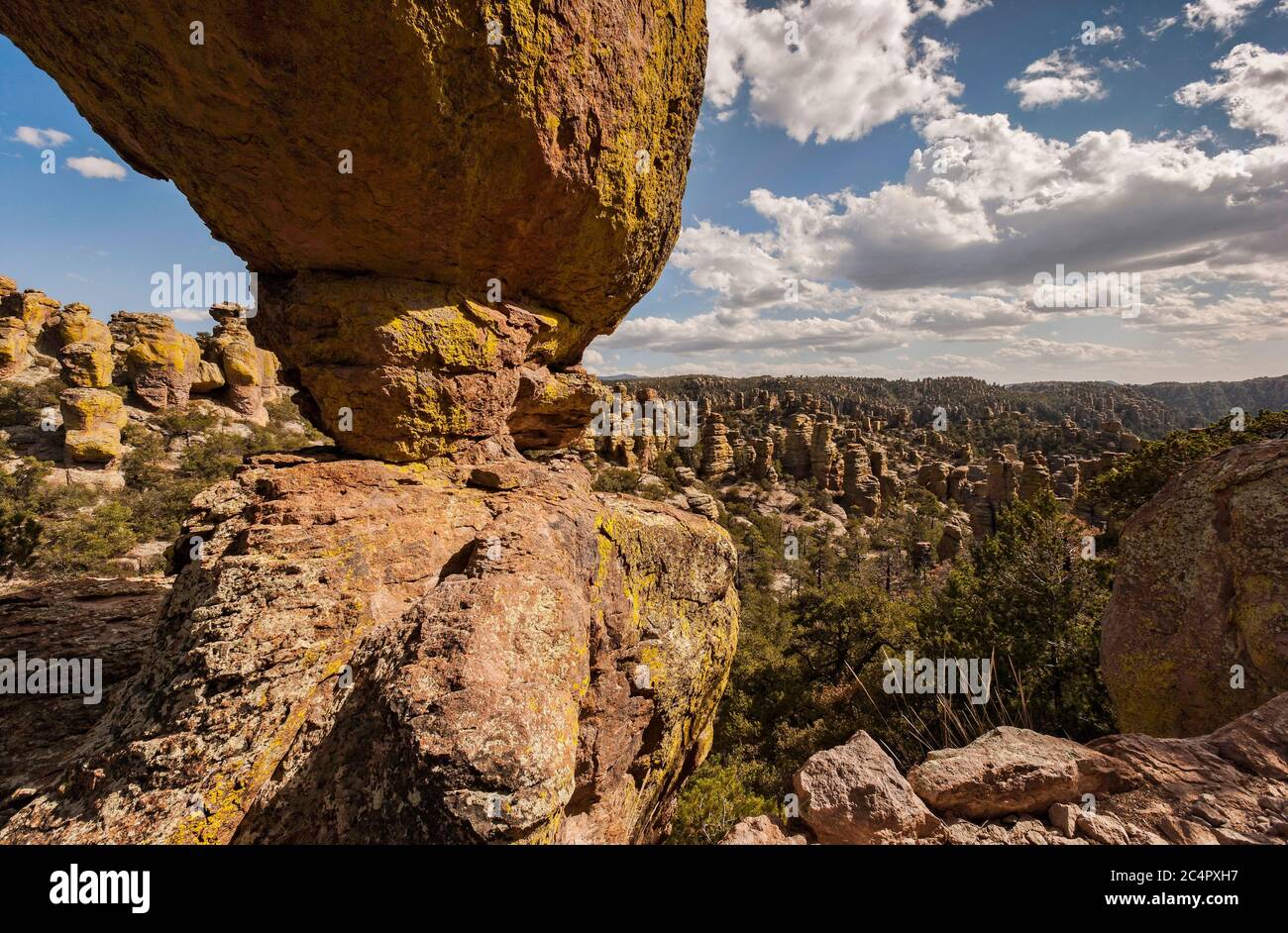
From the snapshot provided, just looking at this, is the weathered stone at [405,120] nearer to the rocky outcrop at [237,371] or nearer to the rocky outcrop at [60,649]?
the rocky outcrop at [60,649]

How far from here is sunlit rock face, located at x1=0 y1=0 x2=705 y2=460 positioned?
3.39 metres

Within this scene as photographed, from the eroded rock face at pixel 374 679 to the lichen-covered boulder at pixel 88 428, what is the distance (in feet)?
106

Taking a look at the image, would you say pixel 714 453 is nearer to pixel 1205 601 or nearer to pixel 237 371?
pixel 237 371

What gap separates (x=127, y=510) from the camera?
862 inches

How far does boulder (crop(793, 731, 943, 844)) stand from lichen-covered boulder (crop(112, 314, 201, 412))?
1706 inches

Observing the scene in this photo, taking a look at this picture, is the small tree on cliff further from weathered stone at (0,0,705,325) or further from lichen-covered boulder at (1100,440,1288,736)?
weathered stone at (0,0,705,325)

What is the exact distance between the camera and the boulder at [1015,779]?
14.1 ft

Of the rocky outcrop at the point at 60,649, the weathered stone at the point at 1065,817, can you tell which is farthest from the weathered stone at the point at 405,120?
the weathered stone at the point at 1065,817

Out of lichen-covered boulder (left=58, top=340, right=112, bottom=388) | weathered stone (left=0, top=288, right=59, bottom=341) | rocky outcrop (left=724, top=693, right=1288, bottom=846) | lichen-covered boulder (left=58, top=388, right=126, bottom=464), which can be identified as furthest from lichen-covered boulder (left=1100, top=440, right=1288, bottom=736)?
weathered stone (left=0, top=288, right=59, bottom=341)

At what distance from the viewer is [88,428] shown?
25.7m

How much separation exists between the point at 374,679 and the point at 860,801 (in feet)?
14.0

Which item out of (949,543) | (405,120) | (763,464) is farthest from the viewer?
(763,464)

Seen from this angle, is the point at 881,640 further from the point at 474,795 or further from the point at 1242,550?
the point at 474,795

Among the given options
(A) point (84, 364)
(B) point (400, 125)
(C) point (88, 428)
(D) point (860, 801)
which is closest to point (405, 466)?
(B) point (400, 125)
